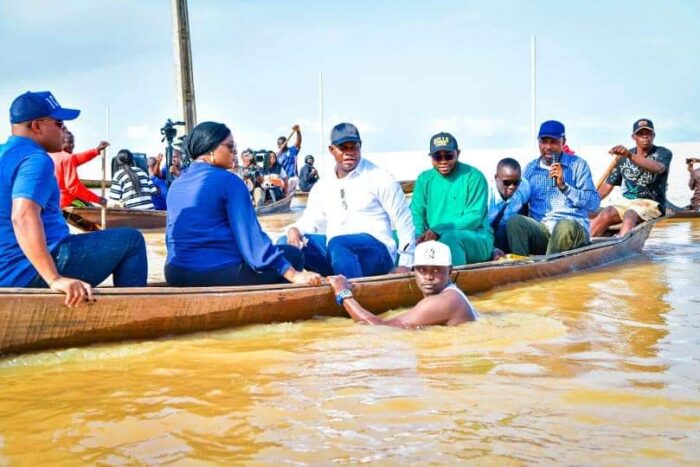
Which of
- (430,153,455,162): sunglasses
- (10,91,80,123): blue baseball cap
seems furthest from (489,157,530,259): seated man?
(10,91,80,123): blue baseball cap

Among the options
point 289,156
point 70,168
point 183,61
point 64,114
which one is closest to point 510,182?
point 64,114

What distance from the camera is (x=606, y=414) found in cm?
316

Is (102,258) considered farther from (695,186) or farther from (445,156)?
(695,186)

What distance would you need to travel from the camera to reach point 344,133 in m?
5.54

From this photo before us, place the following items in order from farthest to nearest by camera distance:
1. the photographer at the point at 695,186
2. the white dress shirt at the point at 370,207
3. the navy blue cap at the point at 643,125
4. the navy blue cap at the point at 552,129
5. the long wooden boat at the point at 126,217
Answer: the photographer at the point at 695,186
the long wooden boat at the point at 126,217
the navy blue cap at the point at 643,125
the navy blue cap at the point at 552,129
the white dress shirt at the point at 370,207

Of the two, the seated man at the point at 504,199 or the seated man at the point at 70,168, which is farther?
the seated man at the point at 70,168

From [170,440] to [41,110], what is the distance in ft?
6.49

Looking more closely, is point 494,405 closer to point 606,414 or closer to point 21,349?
point 606,414

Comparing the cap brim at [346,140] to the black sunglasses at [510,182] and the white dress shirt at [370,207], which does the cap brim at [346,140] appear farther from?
the black sunglasses at [510,182]

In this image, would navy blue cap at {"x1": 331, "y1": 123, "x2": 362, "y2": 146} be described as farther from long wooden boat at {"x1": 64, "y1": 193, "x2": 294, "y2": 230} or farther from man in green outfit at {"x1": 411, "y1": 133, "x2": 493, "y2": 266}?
long wooden boat at {"x1": 64, "y1": 193, "x2": 294, "y2": 230}

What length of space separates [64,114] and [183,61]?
863cm

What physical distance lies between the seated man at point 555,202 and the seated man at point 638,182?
1.34 meters

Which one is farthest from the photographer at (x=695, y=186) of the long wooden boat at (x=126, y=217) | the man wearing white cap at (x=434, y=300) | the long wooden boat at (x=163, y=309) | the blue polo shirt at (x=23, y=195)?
the blue polo shirt at (x=23, y=195)

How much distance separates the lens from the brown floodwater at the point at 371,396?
2814 millimetres
